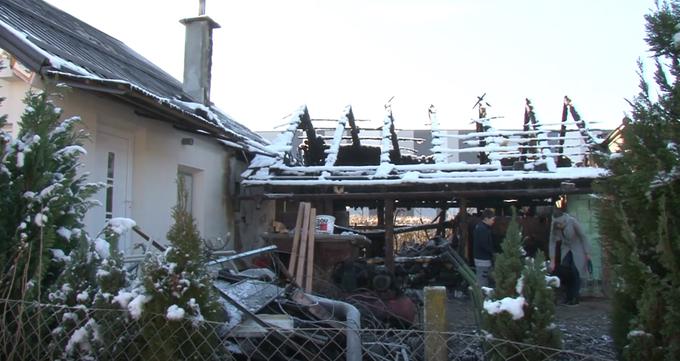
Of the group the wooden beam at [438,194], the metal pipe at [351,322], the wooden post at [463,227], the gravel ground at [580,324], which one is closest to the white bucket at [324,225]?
the wooden beam at [438,194]

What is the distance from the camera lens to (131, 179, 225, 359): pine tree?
283 centimetres

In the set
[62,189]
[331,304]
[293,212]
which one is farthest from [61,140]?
[293,212]

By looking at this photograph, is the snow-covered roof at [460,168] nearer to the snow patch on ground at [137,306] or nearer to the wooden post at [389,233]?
the wooden post at [389,233]

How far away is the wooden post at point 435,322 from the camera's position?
3205 mm

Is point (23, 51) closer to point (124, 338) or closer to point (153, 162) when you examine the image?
point (153, 162)

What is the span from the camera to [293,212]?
41.3ft

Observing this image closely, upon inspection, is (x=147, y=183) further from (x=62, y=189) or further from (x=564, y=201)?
(x=564, y=201)

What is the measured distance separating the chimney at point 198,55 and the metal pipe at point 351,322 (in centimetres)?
697

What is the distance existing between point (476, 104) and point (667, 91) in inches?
433

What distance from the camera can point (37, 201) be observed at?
3.40 m

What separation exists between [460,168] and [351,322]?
24.1 ft

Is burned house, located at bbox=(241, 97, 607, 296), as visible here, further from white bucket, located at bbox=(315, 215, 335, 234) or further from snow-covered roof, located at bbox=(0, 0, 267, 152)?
snow-covered roof, located at bbox=(0, 0, 267, 152)

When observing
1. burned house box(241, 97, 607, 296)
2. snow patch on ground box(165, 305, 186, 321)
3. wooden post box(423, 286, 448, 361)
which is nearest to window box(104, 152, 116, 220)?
burned house box(241, 97, 607, 296)

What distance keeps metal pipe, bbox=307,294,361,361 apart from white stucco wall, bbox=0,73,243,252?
1.10 m
